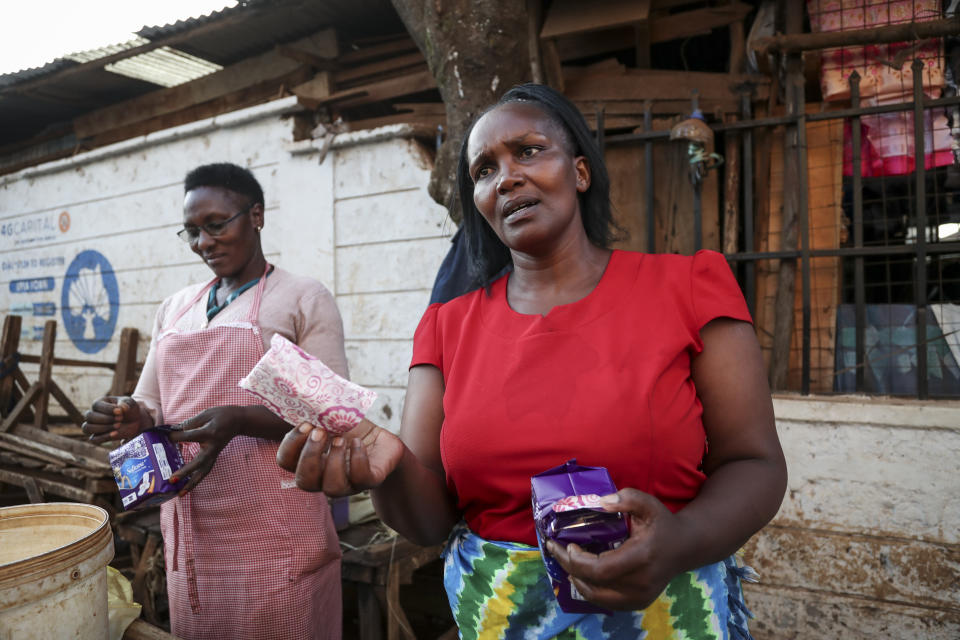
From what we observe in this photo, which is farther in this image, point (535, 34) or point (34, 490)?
point (535, 34)

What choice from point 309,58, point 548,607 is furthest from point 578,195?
point 309,58

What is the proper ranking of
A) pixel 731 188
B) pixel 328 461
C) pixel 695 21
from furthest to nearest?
pixel 695 21 → pixel 731 188 → pixel 328 461

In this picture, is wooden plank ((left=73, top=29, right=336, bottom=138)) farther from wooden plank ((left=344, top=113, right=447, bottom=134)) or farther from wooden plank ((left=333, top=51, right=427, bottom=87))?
wooden plank ((left=344, top=113, right=447, bottom=134))

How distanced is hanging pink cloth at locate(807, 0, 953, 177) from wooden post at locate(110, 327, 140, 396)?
559 cm

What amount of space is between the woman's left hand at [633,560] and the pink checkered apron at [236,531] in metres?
1.25

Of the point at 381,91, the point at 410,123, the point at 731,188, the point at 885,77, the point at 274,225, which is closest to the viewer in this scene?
the point at 885,77

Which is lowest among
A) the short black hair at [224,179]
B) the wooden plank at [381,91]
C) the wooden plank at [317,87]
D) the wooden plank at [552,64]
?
the short black hair at [224,179]

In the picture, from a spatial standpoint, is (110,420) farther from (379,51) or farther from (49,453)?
(379,51)

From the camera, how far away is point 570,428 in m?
1.05

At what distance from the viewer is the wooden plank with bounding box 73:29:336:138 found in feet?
16.7

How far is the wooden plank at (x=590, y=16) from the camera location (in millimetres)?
3592

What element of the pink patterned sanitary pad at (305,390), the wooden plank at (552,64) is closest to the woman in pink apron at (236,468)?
the pink patterned sanitary pad at (305,390)

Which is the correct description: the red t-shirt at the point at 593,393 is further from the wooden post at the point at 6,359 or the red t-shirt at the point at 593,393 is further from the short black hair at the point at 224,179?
the wooden post at the point at 6,359

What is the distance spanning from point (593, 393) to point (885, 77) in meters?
3.34
